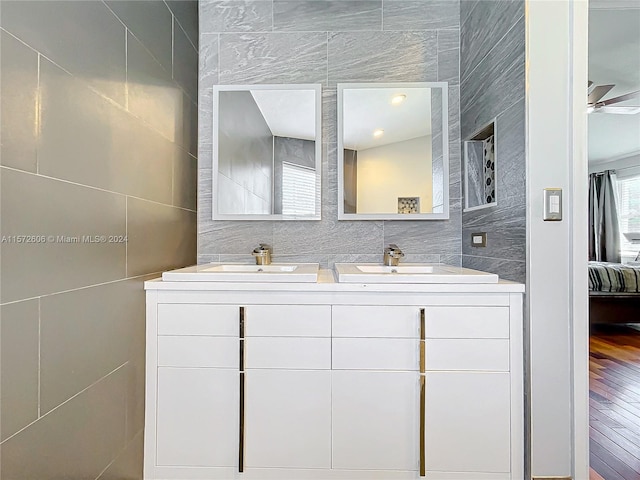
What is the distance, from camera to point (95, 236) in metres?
1.07

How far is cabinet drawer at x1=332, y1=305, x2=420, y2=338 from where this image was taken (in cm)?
134

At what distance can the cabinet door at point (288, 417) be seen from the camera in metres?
1.34

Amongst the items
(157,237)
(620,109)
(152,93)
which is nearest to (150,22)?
(152,93)

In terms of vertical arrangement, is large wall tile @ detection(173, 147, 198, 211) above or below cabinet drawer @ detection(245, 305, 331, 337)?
above

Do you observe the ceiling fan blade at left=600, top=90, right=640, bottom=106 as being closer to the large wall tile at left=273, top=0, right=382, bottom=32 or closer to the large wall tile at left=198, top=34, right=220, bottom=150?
the large wall tile at left=273, top=0, right=382, bottom=32

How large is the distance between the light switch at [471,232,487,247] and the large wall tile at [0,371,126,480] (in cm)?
165

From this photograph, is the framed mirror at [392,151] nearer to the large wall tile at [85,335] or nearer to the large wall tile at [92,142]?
the large wall tile at [92,142]

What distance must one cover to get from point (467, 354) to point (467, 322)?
0.40 ft

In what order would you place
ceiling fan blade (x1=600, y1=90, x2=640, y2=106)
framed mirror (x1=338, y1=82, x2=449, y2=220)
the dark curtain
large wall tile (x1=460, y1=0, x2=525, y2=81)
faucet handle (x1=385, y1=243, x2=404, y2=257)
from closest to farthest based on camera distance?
large wall tile (x1=460, y1=0, x2=525, y2=81) → faucet handle (x1=385, y1=243, x2=404, y2=257) → framed mirror (x1=338, y1=82, x2=449, y2=220) → ceiling fan blade (x1=600, y1=90, x2=640, y2=106) → the dark curtain

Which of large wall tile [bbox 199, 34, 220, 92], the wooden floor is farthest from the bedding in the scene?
large wall tile [bbox 199, 34, 220, 92]

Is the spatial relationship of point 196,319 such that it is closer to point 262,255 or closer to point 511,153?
point 262,255

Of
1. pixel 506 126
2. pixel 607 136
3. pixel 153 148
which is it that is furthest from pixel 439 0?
pixel 607 136

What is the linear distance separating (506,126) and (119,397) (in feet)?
6.13

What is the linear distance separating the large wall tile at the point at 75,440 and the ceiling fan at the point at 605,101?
318 cm
